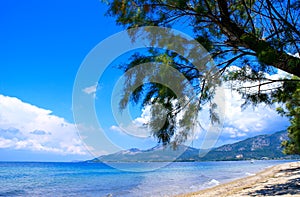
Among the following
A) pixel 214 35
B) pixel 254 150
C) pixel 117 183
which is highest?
pixel 254 150

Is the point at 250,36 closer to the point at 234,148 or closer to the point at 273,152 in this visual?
the point at 273,152

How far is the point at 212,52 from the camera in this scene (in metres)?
3.56

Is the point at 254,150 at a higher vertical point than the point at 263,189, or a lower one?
higher

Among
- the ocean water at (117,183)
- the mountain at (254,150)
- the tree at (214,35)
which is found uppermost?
the mountain at (254,150)

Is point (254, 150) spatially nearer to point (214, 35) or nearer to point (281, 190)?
point (281, 190)

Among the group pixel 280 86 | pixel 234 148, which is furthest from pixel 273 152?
pixel 280 86

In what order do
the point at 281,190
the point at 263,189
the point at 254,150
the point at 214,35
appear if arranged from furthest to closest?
the point at 254,150, the point at 263,189, the point at 281,190, the point at 214,35

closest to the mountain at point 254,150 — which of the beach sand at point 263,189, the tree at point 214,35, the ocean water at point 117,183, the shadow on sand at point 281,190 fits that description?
the ocean water at point 117,183

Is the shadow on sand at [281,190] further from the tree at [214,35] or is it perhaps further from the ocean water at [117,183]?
the ocean water at [117,183]

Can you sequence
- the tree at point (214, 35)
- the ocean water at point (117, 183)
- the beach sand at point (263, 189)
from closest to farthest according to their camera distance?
1. the tree at point (214, 35)
2. the beach sand at point (263, 189)
3. the ocean water at point (117, 183)

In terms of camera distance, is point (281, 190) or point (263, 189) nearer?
point (281, 190)

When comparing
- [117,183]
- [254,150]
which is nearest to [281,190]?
[117,183]

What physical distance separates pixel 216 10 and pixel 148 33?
814 millimetres

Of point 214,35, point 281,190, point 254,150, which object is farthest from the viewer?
point 254,150
